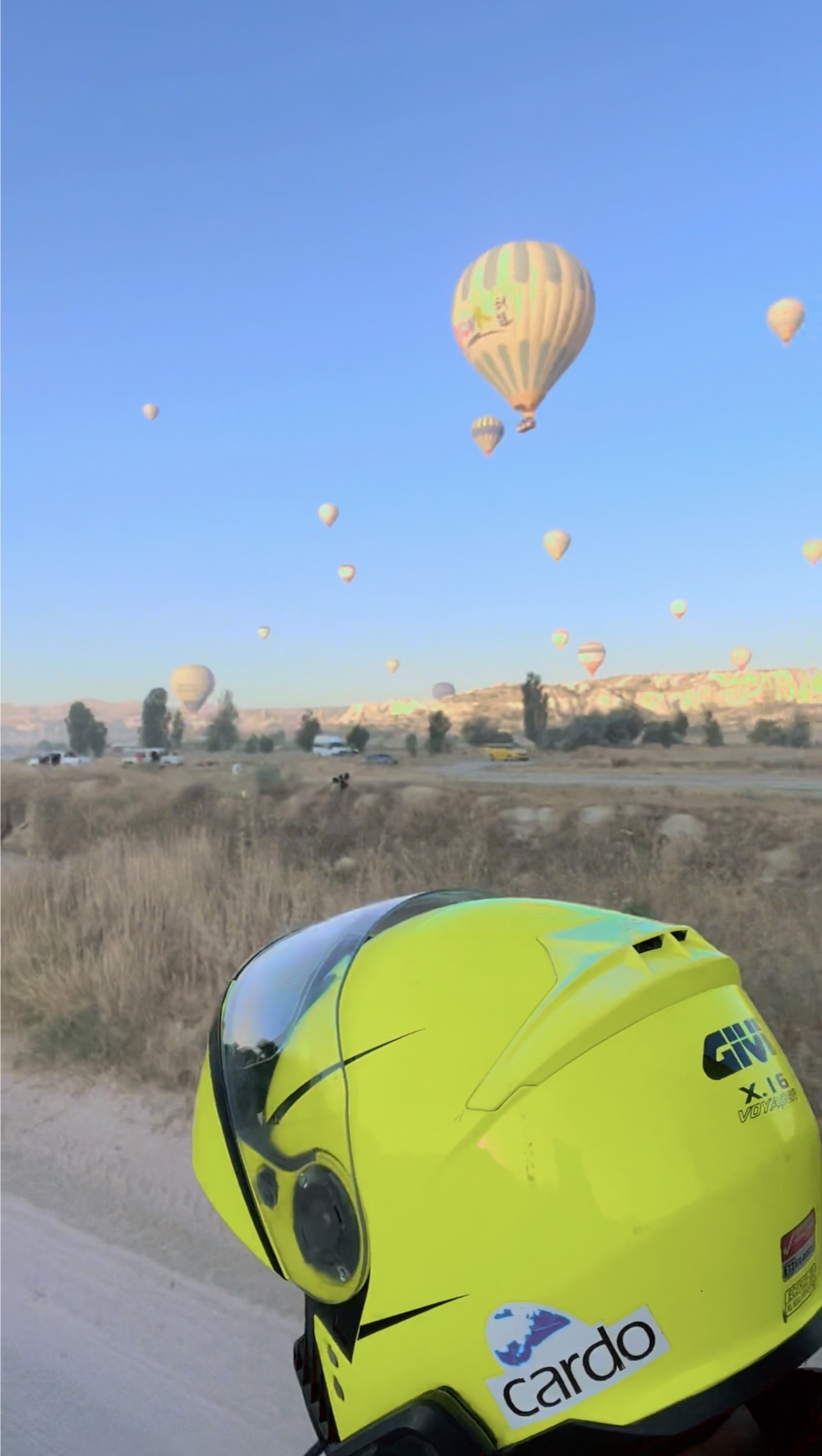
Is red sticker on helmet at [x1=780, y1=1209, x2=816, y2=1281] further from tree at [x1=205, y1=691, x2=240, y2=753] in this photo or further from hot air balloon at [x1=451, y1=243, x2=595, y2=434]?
tree at [x1=205, y1=691, x2=240, y2=753]

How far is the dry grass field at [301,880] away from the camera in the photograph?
4.75 metres

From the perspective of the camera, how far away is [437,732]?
4844cm

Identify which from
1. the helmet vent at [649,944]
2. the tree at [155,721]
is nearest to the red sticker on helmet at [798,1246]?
the helmet vent at [649,944]

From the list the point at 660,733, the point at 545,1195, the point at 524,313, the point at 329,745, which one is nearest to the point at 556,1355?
the point at 545,1195

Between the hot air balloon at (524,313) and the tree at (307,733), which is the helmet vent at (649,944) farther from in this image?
the tree at (307,733)

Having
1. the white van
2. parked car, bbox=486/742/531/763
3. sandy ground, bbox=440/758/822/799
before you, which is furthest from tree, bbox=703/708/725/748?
the white van

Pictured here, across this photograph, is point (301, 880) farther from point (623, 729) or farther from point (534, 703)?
point (534, 703)

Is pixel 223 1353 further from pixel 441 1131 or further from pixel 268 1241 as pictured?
pixel 441 1131

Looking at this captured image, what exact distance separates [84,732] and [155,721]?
6.90m

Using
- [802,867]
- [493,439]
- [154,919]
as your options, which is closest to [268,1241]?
[154,919]

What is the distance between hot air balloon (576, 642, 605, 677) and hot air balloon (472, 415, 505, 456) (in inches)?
713

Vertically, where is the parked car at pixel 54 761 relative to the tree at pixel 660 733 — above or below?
below

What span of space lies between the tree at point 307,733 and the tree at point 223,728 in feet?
39.7

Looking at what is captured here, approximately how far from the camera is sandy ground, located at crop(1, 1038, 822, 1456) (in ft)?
6.95
